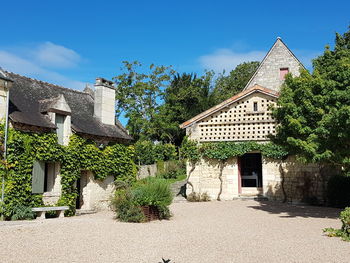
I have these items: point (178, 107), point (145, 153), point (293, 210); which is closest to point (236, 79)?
point (178, 107)

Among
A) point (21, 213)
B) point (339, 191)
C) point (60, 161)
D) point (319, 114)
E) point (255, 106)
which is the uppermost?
point (255, 106)

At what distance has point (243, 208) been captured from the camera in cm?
1473

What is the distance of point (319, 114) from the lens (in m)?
11.2

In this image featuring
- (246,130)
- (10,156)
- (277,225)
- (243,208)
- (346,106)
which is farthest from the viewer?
(246,130)

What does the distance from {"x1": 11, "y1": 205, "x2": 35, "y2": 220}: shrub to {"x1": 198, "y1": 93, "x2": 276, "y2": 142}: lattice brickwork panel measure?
29.6 ft

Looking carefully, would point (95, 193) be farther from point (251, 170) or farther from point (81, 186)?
point (251, 170)

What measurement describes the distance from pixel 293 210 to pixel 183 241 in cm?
759

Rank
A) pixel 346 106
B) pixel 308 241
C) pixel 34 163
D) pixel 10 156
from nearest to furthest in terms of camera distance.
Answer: pixel 308 241, pixel 346 106, pixel 10 156, pixel 34 163

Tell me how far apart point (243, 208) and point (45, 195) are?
7.87m

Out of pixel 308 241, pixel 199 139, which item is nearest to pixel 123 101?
pixel 199 139

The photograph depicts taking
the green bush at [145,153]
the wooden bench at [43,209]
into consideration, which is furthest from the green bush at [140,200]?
the green bush at [145,153]

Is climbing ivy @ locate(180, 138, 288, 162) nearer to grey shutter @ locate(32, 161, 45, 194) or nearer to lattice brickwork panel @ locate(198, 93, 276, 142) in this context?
lattice brickwork panel @ locate(198, 93, 276, 142)

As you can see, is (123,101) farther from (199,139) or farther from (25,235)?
(25,235)

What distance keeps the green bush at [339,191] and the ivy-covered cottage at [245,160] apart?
→ 4.35 feet
